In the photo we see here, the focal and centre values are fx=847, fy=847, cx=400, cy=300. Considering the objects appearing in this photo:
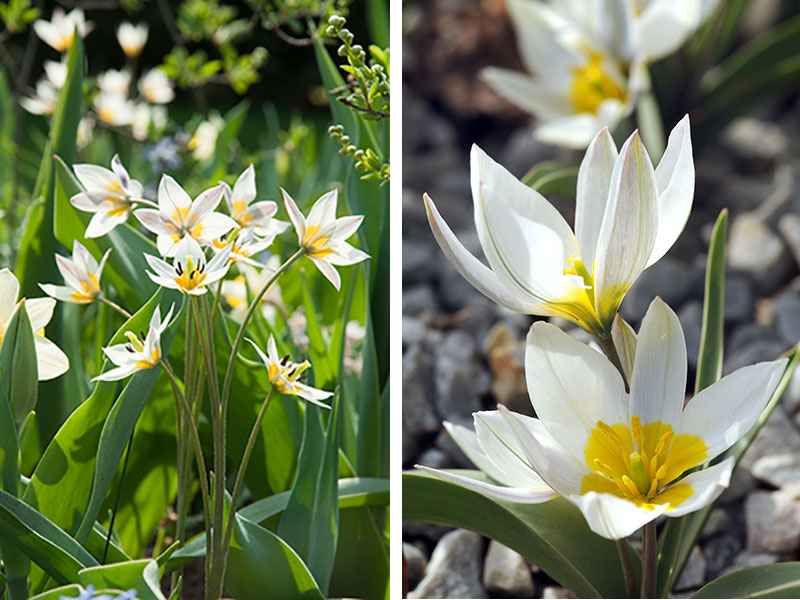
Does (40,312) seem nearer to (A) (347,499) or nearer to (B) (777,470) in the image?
(A) (347,499)

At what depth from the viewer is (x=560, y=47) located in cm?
121

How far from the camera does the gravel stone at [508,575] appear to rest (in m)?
0.69

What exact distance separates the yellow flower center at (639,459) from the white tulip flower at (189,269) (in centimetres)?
26

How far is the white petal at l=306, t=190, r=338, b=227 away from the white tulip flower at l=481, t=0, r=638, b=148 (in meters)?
0.62

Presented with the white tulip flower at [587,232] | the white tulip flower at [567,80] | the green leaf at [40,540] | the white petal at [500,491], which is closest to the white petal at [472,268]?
the white tulip flower at [587,232]

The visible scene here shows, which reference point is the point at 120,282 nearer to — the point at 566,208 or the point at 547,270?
the point at 547,270

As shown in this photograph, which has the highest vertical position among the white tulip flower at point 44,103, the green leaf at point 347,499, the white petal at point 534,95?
the white petal at point 534,95

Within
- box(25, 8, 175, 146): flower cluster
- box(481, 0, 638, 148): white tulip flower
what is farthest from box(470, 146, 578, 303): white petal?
box(25, 8, 175, 146): flower cluster

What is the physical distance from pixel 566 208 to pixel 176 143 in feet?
1.83

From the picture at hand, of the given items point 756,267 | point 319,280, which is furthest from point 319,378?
point 756,267

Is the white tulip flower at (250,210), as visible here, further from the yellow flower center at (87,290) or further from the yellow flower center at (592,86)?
the yellow flower center at (592,86)

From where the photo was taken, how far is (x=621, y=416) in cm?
53

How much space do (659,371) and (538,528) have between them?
0.48 feet

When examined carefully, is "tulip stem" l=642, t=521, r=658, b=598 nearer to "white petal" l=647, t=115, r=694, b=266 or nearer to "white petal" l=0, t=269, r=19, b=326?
"white petal" l=647, t=115, r=694, b=266
